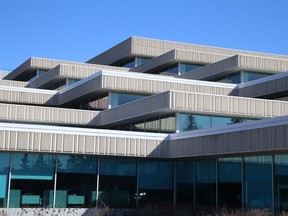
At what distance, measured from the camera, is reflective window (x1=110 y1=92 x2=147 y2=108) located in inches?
1314

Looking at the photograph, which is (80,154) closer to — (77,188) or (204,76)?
(77,188)

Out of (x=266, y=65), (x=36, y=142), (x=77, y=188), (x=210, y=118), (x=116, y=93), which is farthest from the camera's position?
(x=266, y=65)

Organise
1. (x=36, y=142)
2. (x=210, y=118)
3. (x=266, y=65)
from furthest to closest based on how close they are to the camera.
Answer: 1. (x=266, y=65)
2. (x=210, y=118)
3. (x=36, y=142)

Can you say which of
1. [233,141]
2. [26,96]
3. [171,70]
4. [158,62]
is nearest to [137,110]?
[233,141]

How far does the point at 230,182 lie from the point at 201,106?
482 cm

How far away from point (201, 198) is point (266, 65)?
13436mm

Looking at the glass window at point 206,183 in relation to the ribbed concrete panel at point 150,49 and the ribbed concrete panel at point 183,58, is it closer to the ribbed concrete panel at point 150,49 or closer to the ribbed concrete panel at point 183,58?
the ribbed concrete panel at point 183,58

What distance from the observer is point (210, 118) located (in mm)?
28672

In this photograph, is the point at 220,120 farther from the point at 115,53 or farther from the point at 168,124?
the point at 115,53

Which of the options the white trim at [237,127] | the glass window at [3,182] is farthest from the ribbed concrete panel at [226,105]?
the glass window at [3,182]

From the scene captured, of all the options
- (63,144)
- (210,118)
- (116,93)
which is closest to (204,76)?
(116,93)

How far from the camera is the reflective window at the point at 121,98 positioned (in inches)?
1314

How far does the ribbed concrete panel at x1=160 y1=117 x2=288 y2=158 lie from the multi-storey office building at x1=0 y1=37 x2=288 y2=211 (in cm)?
4

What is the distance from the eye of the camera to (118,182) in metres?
27.6
